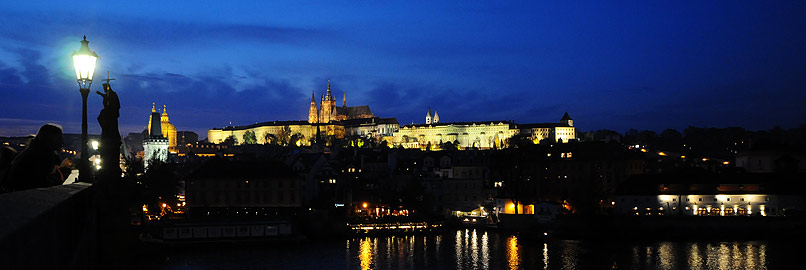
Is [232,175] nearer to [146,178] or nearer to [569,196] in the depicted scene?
[146,178]

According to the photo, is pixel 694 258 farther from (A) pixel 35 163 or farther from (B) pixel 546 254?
(A) pixel 35 163

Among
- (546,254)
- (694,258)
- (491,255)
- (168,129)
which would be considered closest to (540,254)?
(546,254)

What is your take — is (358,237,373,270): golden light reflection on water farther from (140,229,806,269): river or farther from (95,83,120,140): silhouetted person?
(95,83,120,140): silhouetted person

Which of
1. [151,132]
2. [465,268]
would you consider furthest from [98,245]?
[151,132]

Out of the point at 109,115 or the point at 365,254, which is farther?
the point at 365,254

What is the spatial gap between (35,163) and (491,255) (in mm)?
44640

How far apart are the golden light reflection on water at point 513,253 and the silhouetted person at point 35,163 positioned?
40012 millimetres

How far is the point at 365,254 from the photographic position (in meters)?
49.4

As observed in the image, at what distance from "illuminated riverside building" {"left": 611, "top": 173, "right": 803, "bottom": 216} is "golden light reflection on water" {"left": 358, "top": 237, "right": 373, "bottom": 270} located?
23526mm

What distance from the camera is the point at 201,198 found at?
61.8 meters

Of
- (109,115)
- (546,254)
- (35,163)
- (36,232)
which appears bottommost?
(546,254)

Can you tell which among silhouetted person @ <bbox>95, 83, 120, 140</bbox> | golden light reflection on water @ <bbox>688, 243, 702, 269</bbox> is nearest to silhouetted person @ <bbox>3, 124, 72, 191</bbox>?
silhouetted person @ <bbox>95, 83, 120, 140</bbox>

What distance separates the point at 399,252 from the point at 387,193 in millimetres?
21950

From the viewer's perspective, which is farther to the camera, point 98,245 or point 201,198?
point 201,198
